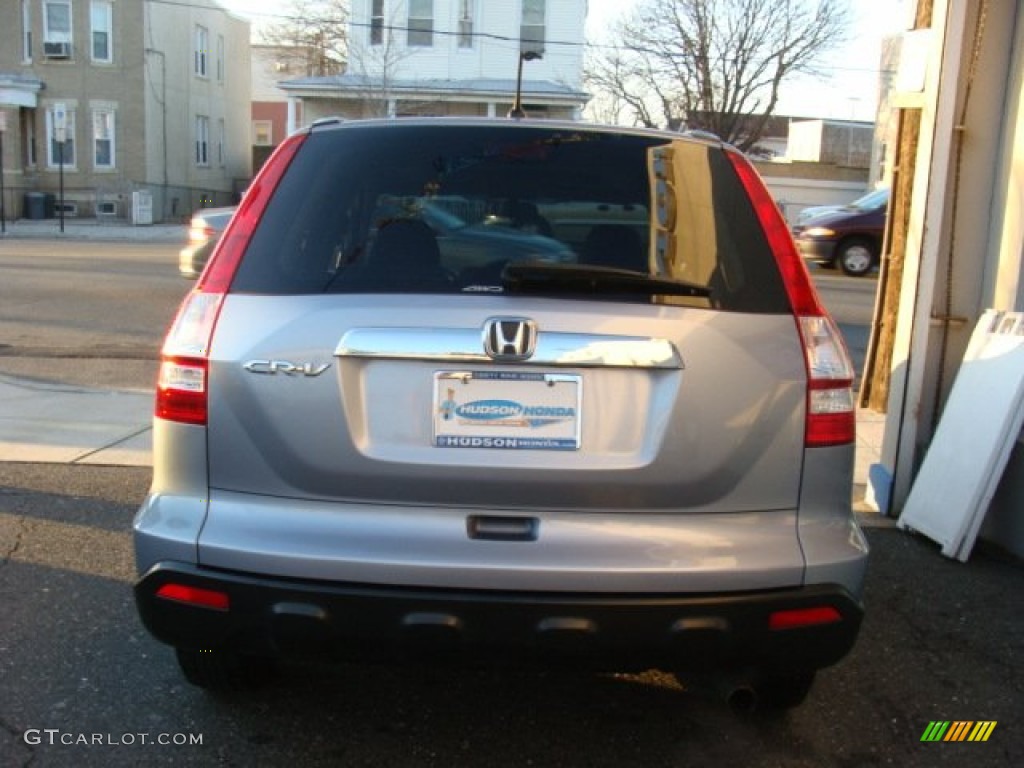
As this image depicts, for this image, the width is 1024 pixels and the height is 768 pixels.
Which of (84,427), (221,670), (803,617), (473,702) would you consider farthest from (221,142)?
(803,617)

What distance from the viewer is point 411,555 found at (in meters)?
2.49

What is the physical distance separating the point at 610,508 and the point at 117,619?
89.1 inches

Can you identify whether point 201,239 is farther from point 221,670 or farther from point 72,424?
point 221,670

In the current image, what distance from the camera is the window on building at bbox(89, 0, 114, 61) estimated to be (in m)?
33.5

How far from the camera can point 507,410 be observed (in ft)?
8.34

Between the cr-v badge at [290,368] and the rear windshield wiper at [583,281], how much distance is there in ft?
1.71

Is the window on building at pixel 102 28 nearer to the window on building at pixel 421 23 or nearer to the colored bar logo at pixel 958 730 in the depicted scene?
the window on building at pixel 421 23

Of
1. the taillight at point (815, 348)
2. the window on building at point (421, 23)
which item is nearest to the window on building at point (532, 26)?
the window on building at point (421, 23)

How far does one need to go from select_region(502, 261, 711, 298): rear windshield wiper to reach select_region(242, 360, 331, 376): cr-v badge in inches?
20.5

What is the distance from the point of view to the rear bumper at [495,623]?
248cm

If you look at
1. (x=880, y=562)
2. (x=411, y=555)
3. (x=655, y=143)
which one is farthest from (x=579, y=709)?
(x=880, y=562)

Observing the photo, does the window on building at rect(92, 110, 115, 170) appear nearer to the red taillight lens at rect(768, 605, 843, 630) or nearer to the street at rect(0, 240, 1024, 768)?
the street at rect(0, 240, 1024, 768)

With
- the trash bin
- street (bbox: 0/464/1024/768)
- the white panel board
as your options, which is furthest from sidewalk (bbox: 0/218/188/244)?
street (bbox: 0/464/1024/768)

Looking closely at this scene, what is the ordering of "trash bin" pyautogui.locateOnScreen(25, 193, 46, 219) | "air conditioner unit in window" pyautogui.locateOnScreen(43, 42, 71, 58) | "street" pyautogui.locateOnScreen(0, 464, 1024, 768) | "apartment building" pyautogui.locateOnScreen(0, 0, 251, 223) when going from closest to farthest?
"street" pyautogui.locateOnScreen(0, 464, 1024, 768), "trash bin" pyautogui.locateOnScreen(25, 193, 46, 219), "apartment building" pyautogui.locateOnScreen(0, 0, 251, 223), "air conditioner unit in window" pyautogui.locateOnScreen(43, 42, 71, 58)
